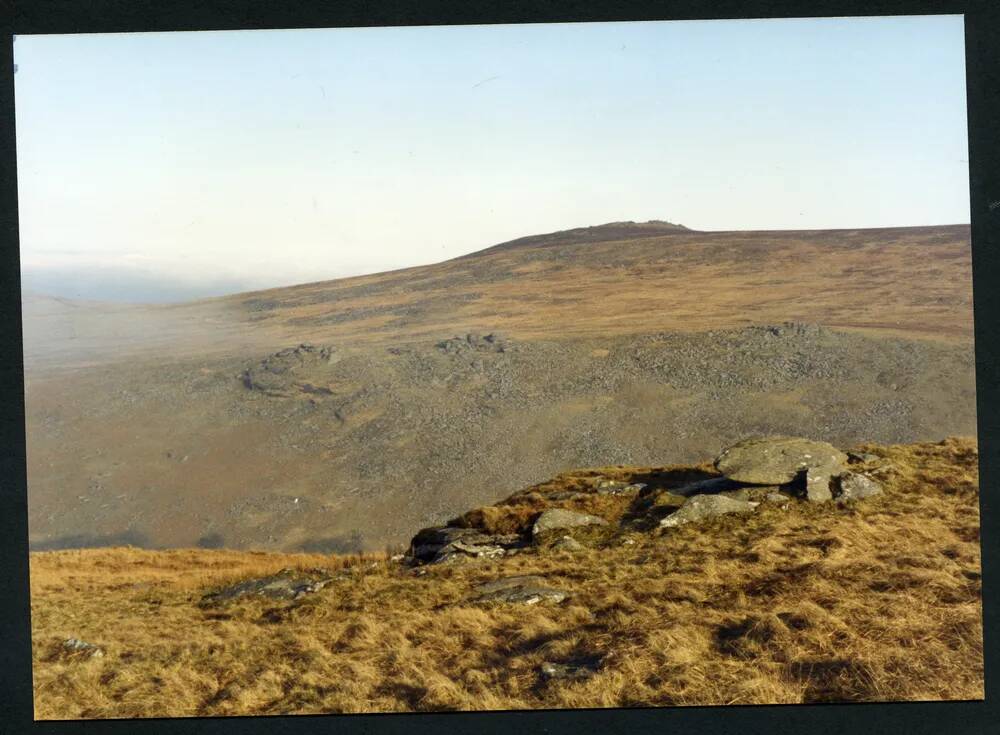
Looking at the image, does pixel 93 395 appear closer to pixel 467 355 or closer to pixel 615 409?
pixel 467 355

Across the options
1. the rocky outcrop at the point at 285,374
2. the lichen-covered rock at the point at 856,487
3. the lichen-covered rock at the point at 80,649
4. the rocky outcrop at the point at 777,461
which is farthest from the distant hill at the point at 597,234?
the lichen-covered rock at the point at 80,649

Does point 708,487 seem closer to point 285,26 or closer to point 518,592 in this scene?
point 518,592

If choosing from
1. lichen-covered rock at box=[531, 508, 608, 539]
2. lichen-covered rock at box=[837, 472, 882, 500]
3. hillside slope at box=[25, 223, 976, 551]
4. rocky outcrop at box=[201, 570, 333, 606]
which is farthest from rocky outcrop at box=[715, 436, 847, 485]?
rocky outcrop at box=[201, 570, 333, 606]

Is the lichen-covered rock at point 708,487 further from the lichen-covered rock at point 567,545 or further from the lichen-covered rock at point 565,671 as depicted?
the lichen-covered rock at point 565,671

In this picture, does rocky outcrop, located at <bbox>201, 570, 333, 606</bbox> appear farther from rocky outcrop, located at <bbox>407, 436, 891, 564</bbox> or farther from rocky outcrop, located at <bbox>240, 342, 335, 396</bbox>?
rocky outcrop, located at <bbox>240, 342, 335, 396</bbox>

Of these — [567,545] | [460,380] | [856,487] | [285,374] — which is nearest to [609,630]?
[567,545]
